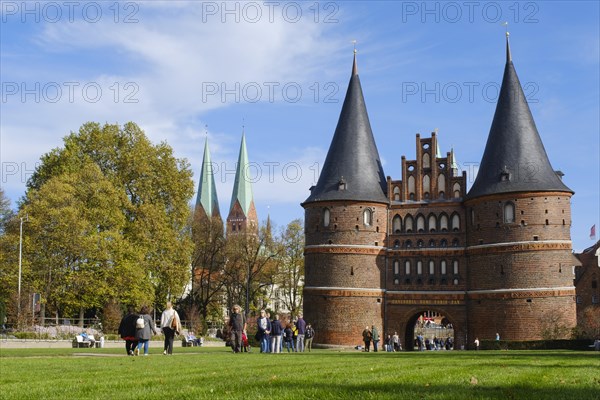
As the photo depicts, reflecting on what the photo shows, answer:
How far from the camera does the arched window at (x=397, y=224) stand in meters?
55.7

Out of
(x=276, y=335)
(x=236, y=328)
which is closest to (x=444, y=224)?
(x=276, y=335)

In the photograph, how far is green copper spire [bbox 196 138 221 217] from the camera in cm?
11944

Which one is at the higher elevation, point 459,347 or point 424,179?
point 424,179

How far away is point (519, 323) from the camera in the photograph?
162ft

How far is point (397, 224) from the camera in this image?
55812mm

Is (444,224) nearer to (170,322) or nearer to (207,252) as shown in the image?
(207,252)

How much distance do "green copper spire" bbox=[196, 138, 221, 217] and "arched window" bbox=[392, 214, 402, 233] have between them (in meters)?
66.2

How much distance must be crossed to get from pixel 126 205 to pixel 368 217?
53.7ft

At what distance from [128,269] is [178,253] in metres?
6.16

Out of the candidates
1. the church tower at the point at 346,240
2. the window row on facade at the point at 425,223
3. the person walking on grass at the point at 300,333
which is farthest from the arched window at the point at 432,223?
the person walking on grass at the point at 300,333

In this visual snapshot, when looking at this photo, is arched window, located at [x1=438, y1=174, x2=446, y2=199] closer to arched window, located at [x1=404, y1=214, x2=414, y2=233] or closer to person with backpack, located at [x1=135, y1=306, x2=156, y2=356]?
arched window, located at [x1=404, y1=214, x2=414, y2=233]

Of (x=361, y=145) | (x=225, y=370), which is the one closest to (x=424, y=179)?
(x=361, y=145)

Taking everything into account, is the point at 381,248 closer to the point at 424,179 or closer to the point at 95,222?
the point at 424,179

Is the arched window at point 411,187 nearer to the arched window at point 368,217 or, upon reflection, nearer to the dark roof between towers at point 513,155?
the arched window at point 368,217
